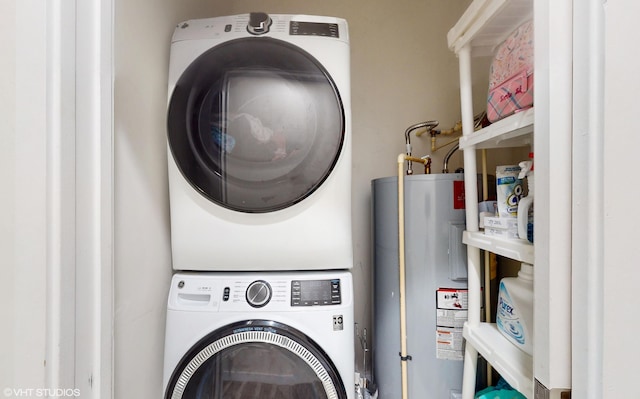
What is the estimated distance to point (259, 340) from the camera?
820mm

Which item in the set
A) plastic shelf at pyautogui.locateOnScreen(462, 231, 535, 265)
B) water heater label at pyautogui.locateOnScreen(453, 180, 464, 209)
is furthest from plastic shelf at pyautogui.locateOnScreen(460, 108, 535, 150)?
plastic shelf at pyautogui.locateOnScreen(462, 231, 535, 265)

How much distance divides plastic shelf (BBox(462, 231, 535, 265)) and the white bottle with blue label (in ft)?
0.39

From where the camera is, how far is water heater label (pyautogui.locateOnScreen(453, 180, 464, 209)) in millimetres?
1027

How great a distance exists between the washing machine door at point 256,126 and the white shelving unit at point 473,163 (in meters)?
0.43

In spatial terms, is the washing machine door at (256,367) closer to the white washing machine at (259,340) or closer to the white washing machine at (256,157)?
the white washing machine at (259,340)

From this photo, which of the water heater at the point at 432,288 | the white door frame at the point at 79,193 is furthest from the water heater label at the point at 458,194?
the white door frame at the point at 79,193

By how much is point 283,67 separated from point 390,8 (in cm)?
88

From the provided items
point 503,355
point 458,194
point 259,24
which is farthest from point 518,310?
point 259,24

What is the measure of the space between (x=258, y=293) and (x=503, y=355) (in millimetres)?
721

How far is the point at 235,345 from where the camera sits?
32.9 inches
